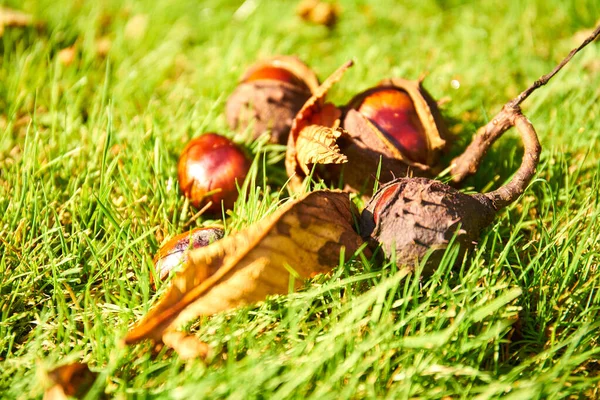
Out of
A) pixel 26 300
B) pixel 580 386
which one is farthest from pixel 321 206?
pixel 26 300

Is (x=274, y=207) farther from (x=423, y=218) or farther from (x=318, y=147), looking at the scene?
(x=423, y=218)

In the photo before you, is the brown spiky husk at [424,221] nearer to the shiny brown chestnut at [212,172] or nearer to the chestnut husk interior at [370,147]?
the chestnut husk interior at [370,147]

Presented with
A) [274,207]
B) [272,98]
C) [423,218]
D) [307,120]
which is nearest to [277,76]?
[272,98]

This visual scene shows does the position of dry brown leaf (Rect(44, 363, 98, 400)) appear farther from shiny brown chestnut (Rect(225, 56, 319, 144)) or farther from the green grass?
shiny brown chestnut (Rect(225, 56, 319, 144))

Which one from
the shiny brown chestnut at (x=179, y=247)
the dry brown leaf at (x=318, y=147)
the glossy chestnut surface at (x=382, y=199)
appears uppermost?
the dry brown leaf at (x=318, y=147)

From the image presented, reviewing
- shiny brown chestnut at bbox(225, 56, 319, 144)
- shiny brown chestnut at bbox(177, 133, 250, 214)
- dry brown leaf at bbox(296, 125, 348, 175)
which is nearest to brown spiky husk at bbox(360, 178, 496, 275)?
dry brown leaf at bbox(296, 125, 348, 175)

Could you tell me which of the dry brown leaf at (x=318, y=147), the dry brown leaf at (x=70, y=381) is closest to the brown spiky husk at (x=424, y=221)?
the dry brown leaf at (x=318, y=147)
